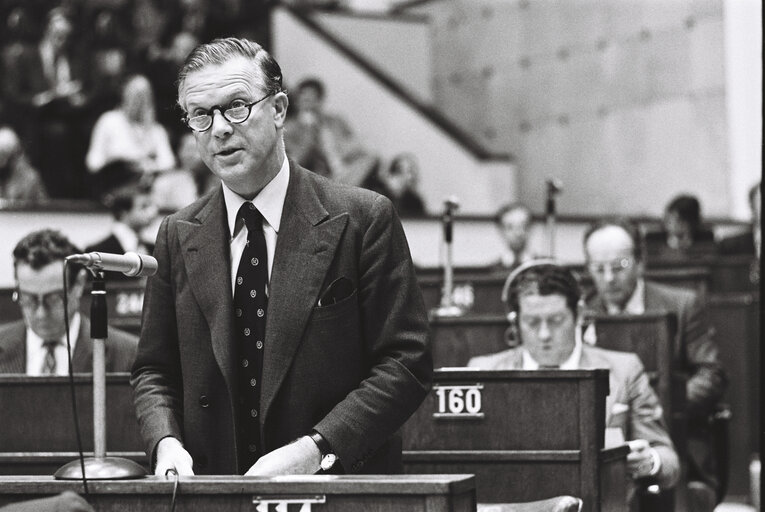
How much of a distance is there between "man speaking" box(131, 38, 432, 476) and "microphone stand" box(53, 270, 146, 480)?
18 cm

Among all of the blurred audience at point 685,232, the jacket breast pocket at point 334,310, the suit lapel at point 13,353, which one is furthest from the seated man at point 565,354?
the blurred audience at point 685,232

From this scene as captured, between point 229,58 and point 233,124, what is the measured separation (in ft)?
0.52

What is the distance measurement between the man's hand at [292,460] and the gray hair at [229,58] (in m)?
0.76

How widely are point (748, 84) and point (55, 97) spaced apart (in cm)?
560

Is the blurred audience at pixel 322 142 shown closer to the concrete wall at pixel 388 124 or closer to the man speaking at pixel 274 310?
the concrete wall at pixel 388 124

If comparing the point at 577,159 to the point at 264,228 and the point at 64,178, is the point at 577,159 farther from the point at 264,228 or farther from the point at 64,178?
the point at 264,228

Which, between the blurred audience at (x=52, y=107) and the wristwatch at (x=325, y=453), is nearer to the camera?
the wristwatch at (x=325, y=453)

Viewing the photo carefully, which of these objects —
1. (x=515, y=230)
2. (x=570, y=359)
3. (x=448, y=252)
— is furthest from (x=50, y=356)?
(x=515, y=230)

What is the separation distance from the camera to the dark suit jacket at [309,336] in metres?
2.82

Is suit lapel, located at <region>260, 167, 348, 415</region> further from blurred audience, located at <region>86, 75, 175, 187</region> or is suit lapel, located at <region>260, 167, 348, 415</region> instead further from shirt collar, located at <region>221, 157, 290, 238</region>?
blurred audience, located at <region>86, 75, 175, 187</region>

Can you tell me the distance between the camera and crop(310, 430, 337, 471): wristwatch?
9.04ft

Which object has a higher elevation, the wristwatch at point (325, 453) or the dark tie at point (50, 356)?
the dark tie at point (50, 356)

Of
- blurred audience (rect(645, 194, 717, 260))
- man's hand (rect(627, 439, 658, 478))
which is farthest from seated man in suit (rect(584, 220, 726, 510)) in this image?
blurred audience (rect(645, 194, 717, 260))

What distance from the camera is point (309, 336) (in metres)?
2.83
